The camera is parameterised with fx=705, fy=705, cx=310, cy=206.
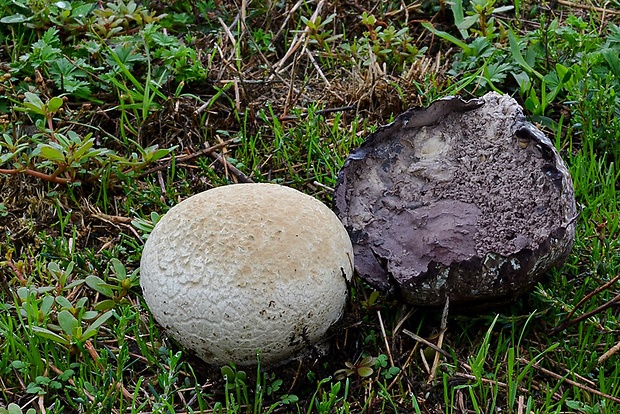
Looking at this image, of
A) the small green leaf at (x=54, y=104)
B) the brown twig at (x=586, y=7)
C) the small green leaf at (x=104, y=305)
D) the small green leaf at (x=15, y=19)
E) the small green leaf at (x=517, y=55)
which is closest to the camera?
the small green leaf at (x=104, y=305)

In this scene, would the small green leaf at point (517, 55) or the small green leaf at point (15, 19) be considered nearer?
the small green leaf at point (517, 55)

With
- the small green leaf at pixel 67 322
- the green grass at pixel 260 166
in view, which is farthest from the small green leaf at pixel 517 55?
the small green leaf at pixel 67 322

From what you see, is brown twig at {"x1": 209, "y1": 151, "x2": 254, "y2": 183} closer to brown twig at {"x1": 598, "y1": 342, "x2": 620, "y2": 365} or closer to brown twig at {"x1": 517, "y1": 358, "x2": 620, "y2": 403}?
brown twig at {"x1": 517, "y1": 358, "x2": 620, "y2": 403}

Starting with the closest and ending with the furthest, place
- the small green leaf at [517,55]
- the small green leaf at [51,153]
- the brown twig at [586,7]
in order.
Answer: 1. the small green leaf at [51,153]
2. the small green leaf at [517,55]
3. the brown twig at [586,7]

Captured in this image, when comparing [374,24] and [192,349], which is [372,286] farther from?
[374,24]

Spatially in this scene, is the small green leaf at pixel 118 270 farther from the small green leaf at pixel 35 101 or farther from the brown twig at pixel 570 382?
the brown twig at pixel 570 382

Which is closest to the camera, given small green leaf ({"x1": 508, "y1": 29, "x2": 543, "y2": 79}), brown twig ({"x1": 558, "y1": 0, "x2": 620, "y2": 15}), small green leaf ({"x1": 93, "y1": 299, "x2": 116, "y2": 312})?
small green leaf ({"x1": 93, "y1": 299, "x2": 116, "y2": 312})

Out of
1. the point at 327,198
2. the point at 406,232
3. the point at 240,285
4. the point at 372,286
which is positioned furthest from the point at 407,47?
the point at 240,285

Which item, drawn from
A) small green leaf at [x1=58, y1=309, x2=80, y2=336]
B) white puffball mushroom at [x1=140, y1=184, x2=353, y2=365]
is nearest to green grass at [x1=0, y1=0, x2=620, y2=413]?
small green leaf at [x1=58, y1=309, x2=80, y2=336]
